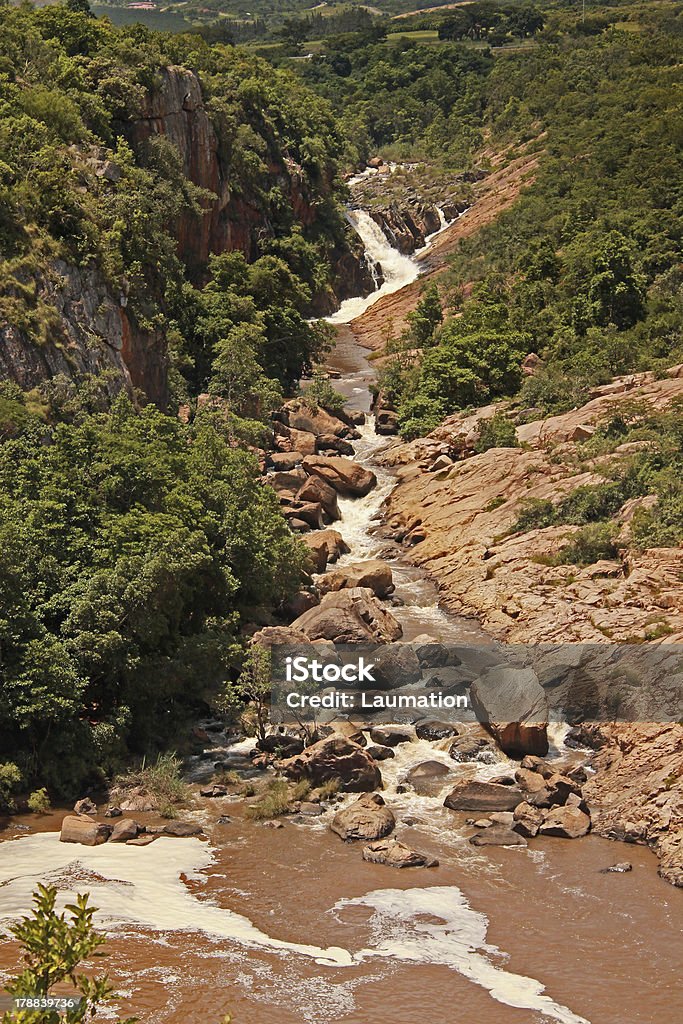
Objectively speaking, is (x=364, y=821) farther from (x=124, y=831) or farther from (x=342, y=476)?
(x=342, y=476)

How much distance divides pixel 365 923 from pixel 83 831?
221 inches

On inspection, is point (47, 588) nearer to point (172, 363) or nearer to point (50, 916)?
point (50, 916)

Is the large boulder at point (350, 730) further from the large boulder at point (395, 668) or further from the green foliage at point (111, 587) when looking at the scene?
the green foliage at point (111, 587)

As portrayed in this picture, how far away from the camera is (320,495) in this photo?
138 ft

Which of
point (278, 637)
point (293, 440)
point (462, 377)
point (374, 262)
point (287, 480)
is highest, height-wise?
point (374, 262)

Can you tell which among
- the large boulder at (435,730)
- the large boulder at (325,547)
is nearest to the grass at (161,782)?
the large boulder at (435,730)

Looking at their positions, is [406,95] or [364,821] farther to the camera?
[406,95]

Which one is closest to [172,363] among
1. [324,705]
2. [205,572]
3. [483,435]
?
[483,435]

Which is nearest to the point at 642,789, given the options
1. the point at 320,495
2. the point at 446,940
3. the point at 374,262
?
the point at 446,940

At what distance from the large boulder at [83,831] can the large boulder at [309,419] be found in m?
29.0

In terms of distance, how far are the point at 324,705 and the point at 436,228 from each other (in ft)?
196

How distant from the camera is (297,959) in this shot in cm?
1853

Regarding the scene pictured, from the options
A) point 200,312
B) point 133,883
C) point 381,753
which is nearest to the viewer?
point 133,883

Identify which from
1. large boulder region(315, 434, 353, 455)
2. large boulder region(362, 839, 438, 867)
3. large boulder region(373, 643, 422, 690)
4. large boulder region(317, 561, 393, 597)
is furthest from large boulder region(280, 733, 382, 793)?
large boulder region(315, 434, 353, 455)
